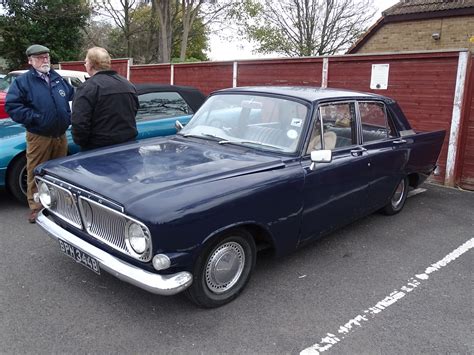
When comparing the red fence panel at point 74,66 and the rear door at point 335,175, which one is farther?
the red fence panel at point 74,66

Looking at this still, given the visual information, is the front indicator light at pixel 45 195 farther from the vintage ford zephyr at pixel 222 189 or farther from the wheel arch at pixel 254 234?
the wheel arch at pixel 254 234

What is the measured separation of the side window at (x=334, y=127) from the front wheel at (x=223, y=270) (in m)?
1.05

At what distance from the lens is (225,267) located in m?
3.16

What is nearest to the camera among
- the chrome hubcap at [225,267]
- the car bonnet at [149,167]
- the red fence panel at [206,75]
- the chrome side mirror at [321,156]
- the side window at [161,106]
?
the car bonnet at [149,167]

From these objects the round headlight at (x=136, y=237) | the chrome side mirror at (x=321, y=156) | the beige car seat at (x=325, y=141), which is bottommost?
the round headlight at (x=136, y=237)

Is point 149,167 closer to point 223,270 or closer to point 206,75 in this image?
point 223,270

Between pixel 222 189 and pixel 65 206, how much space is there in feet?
4.29

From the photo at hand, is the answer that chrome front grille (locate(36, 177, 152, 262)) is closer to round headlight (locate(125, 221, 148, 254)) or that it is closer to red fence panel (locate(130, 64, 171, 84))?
round headlight (locate(125, 221, 148, 254))

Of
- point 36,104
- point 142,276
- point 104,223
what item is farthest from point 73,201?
point 36,104

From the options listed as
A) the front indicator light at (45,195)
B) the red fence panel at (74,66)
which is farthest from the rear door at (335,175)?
the red fence panel at (74,66)

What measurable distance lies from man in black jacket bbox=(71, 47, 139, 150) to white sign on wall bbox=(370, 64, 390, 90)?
482cm

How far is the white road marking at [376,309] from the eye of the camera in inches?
111

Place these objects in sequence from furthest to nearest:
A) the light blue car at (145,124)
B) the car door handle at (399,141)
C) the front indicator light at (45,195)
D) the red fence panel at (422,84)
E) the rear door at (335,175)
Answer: the red fence panel at (422,84)
the light blue car at (145,124)
the car door handle at (399,141)
the rear door at (335,175)
the front indicator light at (45,195)

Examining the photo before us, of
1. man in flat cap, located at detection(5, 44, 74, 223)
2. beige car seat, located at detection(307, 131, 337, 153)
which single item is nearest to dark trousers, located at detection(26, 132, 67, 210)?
man in flat cap, located at detection(5, 44, 74, 223)
